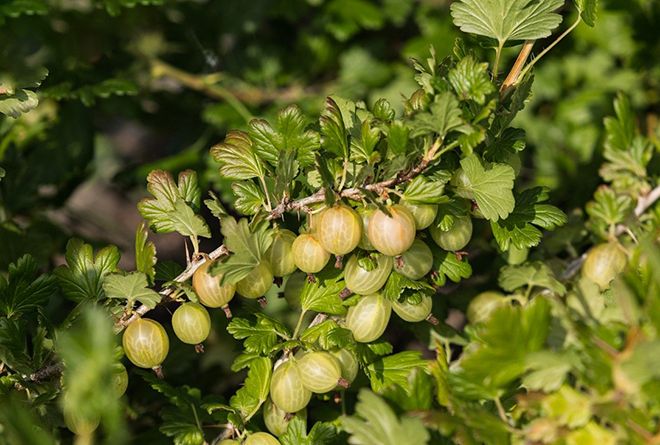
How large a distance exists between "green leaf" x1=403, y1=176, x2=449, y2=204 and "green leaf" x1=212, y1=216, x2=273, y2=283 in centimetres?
18

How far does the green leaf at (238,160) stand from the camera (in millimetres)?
862

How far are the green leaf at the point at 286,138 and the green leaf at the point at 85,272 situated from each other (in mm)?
230

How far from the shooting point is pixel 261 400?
870mm

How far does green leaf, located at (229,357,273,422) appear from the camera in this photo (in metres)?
0.87

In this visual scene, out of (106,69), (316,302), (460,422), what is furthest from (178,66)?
(460,422)

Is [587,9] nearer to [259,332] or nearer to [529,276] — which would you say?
[529,276]

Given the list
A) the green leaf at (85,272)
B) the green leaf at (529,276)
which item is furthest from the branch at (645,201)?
the green leaf at (85,272)

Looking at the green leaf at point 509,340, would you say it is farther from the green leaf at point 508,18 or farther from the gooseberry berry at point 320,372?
the green leaf at point 508,18

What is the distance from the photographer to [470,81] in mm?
773

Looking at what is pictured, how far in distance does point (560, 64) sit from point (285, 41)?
2.56ft

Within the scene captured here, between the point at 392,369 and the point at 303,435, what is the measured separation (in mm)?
147

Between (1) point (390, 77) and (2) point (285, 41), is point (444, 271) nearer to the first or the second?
(1) point (390, 77)

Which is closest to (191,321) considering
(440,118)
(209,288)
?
(209,288)

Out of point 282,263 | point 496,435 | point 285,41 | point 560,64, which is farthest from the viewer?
point 285,41
